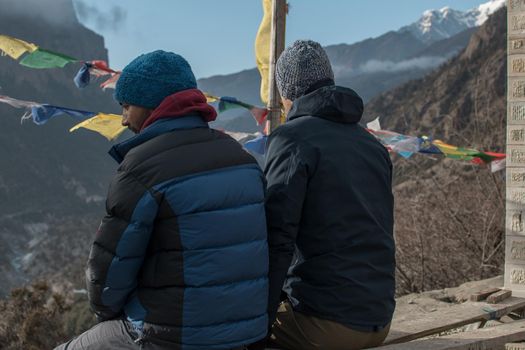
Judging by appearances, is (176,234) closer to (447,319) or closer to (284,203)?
(284,203)

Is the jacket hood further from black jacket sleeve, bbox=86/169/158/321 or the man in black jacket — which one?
black jacket sleeve, bbox=86/169/158/321

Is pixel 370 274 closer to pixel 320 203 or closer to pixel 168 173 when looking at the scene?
pixel 320 203

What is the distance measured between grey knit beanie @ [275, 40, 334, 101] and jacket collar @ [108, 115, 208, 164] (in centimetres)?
60

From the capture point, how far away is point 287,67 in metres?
2.78

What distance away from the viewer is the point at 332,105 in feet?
8.67

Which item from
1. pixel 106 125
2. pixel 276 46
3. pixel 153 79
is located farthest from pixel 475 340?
pixel 106 125

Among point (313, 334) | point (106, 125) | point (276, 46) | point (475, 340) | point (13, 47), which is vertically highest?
point (13, 47)

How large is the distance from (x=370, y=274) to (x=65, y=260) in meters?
93.0

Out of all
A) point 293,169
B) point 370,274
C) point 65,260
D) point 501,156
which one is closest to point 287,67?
point 293,169

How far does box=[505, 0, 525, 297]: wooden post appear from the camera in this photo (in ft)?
17.6

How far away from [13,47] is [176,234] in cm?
481

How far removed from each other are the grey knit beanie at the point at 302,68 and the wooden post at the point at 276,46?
2.52 metres

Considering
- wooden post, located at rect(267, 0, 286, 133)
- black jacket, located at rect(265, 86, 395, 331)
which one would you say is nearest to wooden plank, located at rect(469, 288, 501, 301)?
wooden post, located at rect(267, 0, 286, 133)

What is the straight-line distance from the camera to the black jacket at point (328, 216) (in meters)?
2.53
